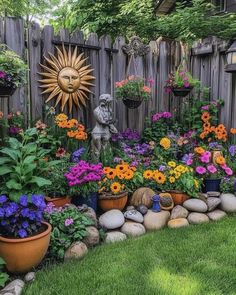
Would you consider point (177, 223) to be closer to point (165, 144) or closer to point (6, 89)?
point (165, 144)

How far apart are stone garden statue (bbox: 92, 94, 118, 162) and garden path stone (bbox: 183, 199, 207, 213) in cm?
124

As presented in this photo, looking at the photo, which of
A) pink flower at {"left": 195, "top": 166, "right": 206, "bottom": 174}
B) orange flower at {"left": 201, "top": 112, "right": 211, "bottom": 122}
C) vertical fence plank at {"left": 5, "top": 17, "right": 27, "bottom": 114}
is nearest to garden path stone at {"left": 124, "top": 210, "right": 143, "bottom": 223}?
pink flower at {"left": 195, "top": 166, "right": 206, "bottom": 174}

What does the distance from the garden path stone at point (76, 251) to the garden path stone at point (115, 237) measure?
367 mm

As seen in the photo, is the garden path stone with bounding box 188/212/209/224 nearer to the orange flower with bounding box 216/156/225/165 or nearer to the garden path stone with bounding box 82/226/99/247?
the orange flower with bounding box 216/156/225/165

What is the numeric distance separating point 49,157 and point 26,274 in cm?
179

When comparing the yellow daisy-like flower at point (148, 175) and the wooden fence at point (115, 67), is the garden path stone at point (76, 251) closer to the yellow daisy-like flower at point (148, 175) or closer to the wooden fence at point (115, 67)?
the yellow daisy-like flower at point (148, 175)

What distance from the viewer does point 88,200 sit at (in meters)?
4.01

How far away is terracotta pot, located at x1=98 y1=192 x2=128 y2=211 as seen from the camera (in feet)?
13.4

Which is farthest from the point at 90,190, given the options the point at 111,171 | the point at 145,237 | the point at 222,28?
the point at 222,28

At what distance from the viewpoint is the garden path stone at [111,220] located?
380cm

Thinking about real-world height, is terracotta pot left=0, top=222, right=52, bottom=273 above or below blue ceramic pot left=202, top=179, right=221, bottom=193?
below

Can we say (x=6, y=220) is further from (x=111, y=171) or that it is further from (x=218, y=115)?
(x=218, y=115)

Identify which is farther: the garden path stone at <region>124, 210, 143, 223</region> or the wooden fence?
the wooden fence

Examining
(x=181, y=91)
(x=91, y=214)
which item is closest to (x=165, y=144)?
(x=181, y=91)
